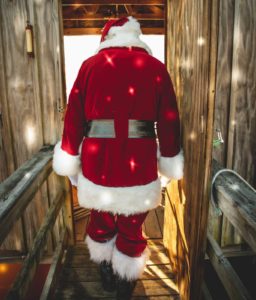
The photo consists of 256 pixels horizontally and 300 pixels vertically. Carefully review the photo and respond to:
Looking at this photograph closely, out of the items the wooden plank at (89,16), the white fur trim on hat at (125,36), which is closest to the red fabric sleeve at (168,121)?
the white fur trim on hat at (125,36)

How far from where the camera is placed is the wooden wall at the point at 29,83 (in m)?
2.20

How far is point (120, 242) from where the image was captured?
1.87m

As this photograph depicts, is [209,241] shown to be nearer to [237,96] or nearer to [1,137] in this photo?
[237,96]

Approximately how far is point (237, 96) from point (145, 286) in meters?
1.73

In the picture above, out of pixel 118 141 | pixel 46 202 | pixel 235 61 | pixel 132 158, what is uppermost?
pixel 235 61

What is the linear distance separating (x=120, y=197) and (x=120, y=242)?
15.3 inches

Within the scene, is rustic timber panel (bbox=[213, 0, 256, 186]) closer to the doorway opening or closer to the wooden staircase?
the wooden staircase

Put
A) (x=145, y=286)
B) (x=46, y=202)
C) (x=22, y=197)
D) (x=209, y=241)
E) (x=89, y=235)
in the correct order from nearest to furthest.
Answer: (x=22, y=197) < (x=209, y=241) < (x=89, y=235) < (x=145, y=286) < (x=46, y=202)

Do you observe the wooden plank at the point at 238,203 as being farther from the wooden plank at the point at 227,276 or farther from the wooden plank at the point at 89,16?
the wooden plank at the point at 89,16

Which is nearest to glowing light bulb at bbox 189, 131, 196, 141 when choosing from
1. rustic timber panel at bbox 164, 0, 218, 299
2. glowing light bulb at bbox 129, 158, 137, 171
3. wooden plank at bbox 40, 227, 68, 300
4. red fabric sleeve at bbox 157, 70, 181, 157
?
rustic timber panel at bbox 164, 0, 218, 299

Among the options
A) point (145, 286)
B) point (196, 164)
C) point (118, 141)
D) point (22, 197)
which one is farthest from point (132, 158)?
point (145, 286)

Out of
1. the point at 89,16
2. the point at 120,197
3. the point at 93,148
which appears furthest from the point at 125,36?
the point at 89,16

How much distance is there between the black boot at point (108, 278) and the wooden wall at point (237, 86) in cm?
113

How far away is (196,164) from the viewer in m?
1.46
